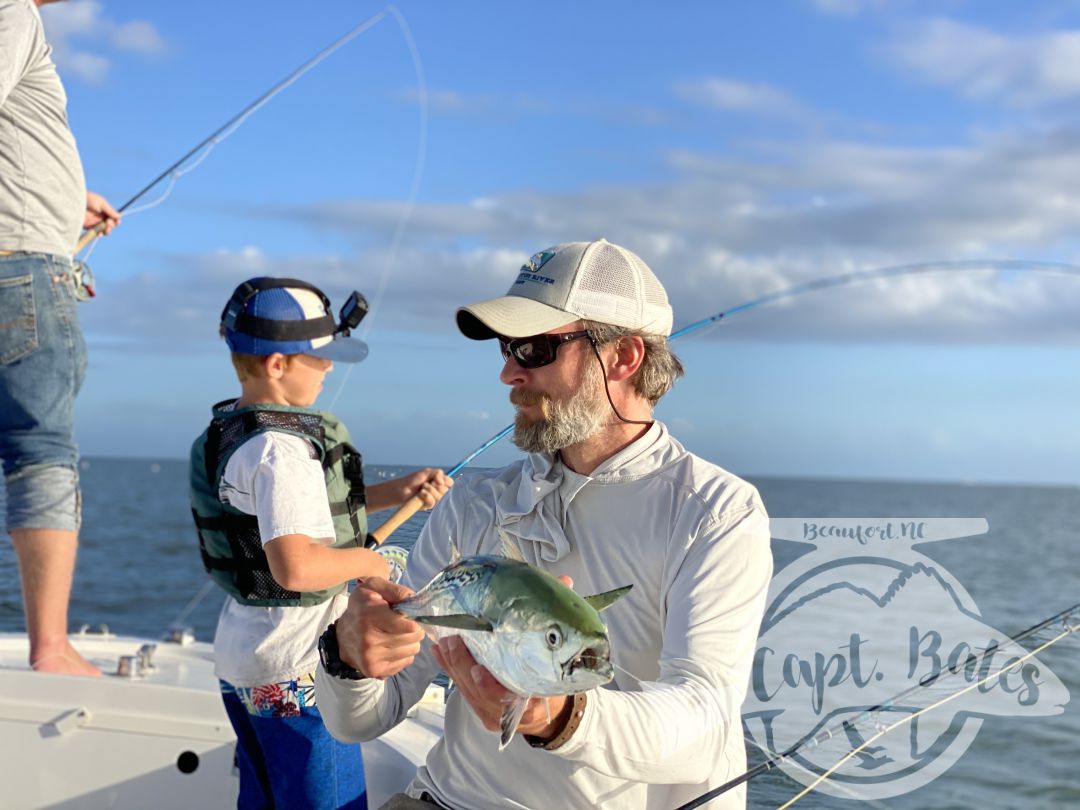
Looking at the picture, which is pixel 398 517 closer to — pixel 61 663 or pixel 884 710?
pixel 884 710

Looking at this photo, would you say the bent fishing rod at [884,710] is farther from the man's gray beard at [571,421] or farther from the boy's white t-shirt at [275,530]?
the boy's white t-shirt at [275,530]

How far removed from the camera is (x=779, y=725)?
2.10m

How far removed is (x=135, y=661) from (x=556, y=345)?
7.06ft

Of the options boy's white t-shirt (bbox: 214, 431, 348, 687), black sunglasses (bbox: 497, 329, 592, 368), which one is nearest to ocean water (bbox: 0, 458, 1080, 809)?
boy's white t-shirt (bbox: 214, 431, 348, 687)

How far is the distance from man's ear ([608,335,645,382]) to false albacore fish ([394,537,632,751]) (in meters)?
0.86

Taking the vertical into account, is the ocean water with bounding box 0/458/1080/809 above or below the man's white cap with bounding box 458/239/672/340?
below

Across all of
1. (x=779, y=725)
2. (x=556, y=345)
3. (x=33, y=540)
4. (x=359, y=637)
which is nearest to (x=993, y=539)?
(x=779, y=725)

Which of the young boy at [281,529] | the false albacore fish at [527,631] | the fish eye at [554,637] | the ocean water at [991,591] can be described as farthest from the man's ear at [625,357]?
the fish eye at [554,637]

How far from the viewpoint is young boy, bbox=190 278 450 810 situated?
2535 millimetres

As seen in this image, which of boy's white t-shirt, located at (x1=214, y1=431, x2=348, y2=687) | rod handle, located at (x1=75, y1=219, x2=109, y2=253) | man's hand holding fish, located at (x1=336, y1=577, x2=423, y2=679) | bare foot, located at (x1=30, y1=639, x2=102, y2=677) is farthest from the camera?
rod handle, located at (x1=75, y1=219, x2=109, y2=253)

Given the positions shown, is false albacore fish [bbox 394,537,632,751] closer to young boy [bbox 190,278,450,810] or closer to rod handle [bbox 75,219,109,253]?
young boy [bbox 190,278,450,810]

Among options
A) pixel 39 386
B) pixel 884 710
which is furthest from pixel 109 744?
pixel 884 710

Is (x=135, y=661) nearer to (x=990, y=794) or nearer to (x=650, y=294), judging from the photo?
(x=650, y=294)

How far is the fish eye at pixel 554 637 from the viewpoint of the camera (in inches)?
55.7
